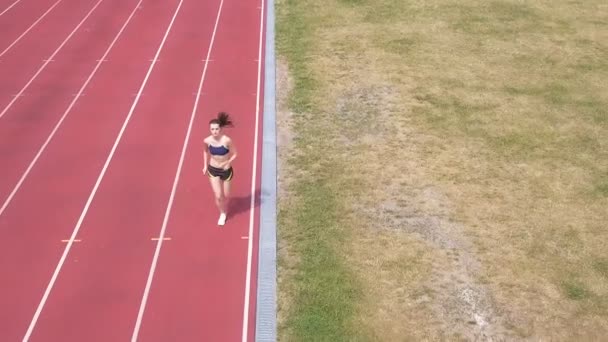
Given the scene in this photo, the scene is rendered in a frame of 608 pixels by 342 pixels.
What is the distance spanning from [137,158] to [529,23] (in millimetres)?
12030

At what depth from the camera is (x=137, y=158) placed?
10078 millimetres

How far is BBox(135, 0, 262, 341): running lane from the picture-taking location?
6.98 m

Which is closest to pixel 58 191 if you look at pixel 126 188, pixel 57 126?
pixel 126 188

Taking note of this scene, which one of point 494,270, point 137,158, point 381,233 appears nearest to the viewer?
point 494,270

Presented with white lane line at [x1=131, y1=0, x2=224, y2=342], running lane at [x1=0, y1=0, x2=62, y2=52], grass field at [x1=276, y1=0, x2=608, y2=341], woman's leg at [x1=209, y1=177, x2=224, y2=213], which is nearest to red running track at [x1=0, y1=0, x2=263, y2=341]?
white lane line at [x1=131, y1=0, x2=224, y2=342]

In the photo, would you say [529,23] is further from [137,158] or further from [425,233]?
[137,158]

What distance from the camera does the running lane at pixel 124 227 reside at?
703 cm

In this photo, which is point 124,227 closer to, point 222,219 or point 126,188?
point 126,188

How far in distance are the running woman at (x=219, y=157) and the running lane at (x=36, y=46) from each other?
5700 millimetres

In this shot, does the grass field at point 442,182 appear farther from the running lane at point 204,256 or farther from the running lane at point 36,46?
the running lane at point 36,46

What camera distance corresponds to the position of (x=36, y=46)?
1462 cm

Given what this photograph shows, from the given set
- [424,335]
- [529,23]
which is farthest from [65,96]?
[529,23]

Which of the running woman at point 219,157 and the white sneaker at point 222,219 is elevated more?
the running woman at point 219,157

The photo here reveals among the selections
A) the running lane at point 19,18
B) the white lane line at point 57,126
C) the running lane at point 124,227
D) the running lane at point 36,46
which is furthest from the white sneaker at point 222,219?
the running lane at point 19,18
